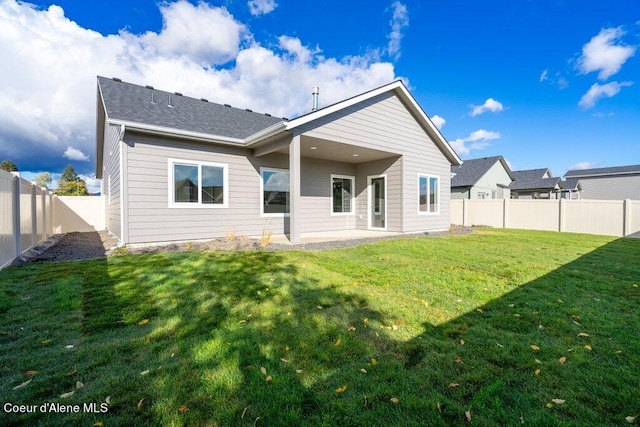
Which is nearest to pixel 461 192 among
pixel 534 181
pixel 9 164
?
pixel 534 181

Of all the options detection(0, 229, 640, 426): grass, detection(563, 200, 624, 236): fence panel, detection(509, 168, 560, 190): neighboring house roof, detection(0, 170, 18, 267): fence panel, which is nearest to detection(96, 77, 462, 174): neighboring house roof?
detection(0, 170, 18, 267): fence panel

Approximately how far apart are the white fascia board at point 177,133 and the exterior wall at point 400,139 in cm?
243

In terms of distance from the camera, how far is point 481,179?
81.0 ft

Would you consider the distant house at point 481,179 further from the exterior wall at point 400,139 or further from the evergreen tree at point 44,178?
the evergreen tree at point 44,178

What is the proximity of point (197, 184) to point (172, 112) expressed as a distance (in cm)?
267

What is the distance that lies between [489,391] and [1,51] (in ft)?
61.6

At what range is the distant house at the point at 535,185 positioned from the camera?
27.7 meters

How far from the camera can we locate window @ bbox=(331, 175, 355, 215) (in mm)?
11883

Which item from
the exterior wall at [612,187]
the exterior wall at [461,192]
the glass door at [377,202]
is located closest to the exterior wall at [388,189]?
the glass door at [377,202]

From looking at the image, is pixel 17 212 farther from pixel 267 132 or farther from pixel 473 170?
pixel 473 170

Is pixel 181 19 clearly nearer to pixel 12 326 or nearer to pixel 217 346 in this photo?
pixel 12 326

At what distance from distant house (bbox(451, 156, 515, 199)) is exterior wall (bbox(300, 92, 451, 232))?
13.4 metres

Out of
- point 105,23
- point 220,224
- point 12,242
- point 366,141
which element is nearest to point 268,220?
point 220,224

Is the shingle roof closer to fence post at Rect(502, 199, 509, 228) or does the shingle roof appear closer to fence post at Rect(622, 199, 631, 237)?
fence post at Rect(502, 199, 509, 228)
